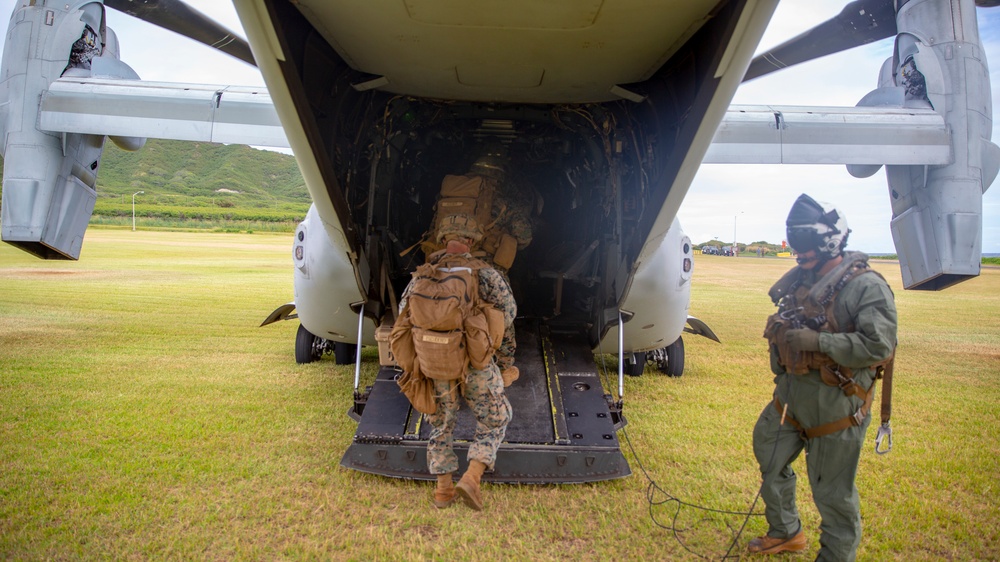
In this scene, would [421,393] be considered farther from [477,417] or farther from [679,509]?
[679,509]

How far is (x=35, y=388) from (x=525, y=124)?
497 centimetres

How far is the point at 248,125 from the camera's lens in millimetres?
5609

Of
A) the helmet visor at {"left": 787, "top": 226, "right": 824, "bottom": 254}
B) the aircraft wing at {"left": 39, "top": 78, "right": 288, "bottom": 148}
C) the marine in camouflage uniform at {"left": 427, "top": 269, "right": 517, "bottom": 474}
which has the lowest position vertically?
the marine in camouflage uniform at {"left": 427, "top": 269, "right": 517, "bottom": 474}

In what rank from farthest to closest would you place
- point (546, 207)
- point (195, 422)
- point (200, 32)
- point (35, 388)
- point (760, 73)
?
point (760, 73)
point (200, 32)
point (546, 207)
point (35, 388)
point (195, 422)

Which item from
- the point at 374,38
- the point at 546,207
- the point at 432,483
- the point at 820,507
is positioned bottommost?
the point at 432,483

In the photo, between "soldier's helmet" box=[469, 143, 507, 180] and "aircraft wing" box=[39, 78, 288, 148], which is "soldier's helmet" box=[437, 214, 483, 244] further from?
"aircraft wing" box=[39, 78, 288, 148]

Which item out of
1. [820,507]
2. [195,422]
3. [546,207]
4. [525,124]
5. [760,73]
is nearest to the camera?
[820,507]

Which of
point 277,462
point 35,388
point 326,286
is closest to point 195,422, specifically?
point 277,462

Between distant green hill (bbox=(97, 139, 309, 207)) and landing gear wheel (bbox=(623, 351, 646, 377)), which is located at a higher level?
distant green hill (bbox=(97, 139, 309, 207))

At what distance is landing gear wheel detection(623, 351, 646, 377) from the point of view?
21.6 ft

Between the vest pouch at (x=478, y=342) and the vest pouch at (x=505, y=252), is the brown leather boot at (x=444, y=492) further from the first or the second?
the vest pouch at (x=505, y=252)

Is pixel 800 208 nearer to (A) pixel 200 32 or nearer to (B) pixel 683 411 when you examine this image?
(B) pixel 683 411

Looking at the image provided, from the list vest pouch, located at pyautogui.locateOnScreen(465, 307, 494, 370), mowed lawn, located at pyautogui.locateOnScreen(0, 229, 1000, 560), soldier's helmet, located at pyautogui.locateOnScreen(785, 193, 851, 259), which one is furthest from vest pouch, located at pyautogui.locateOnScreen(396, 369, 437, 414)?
soldier's helmet, located at pyautogui.locateOnScreen(785, 193, 851, 259)

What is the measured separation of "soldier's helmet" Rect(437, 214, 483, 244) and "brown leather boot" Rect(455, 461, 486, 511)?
1439mm
